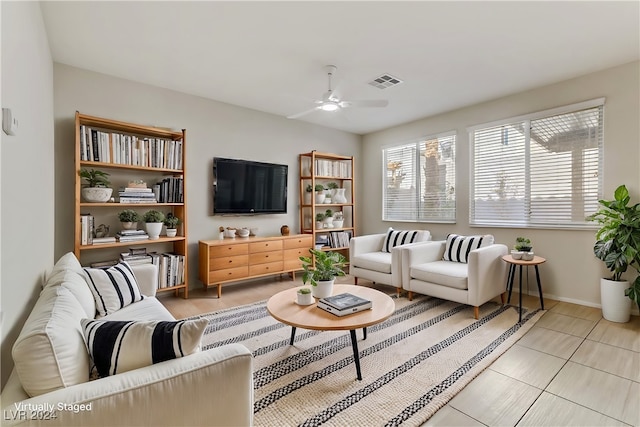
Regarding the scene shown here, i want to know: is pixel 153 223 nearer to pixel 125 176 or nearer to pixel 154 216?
pixel 154 216

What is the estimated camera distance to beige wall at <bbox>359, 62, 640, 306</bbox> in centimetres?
295

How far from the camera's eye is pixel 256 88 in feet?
11.6

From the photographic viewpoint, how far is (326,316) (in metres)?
1.99

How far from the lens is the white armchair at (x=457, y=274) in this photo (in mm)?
2918

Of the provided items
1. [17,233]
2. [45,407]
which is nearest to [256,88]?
[17,233]

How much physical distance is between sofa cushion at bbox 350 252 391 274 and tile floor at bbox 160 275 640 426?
1544mm

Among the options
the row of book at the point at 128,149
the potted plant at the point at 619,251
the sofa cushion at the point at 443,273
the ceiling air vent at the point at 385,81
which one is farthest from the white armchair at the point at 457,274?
the row of book at the point at 128,149

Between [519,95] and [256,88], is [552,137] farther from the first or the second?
[256,88]

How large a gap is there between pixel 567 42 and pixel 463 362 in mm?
2757

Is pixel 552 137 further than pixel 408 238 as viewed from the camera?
No

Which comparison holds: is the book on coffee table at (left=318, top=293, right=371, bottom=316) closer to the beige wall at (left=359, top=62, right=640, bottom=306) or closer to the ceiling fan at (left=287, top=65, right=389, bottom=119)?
the ceiling fan at (left=287, top=65, right=389, bottom=119)

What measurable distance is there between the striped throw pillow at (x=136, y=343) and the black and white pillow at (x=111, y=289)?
3.17 ft

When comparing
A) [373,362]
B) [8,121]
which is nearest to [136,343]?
[8,121]

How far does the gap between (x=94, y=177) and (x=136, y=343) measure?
2.57 metres
